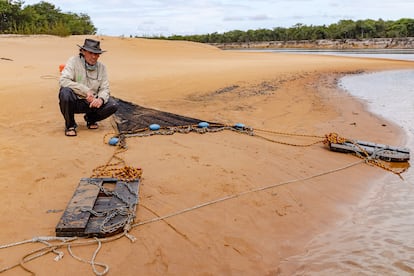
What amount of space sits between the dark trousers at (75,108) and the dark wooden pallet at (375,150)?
3.36m

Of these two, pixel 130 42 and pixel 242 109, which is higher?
pixel 130 42

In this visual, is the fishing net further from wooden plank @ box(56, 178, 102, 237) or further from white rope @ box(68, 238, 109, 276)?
white rope @ box(68, 238, 109, 276)

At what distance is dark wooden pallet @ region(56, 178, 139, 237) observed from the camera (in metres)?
2.86

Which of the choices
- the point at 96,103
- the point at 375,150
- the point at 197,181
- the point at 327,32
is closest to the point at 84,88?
the point at 96,103

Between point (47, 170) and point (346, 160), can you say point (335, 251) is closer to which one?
point (346, 160)

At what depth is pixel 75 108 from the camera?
17.5 ft

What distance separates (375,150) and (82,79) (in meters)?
4.28

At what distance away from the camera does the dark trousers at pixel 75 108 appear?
17.0 ft

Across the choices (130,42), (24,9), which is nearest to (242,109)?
(130,42)

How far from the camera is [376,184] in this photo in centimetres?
446

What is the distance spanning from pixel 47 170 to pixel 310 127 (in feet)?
15.0

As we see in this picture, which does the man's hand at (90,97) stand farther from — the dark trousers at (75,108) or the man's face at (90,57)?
the man's face at (90,57)

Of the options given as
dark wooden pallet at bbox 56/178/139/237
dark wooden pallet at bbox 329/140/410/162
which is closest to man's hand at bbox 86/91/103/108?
dark wooden pallet at bbox 56/178/139/237

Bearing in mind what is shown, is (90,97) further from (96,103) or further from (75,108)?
(75,108)
